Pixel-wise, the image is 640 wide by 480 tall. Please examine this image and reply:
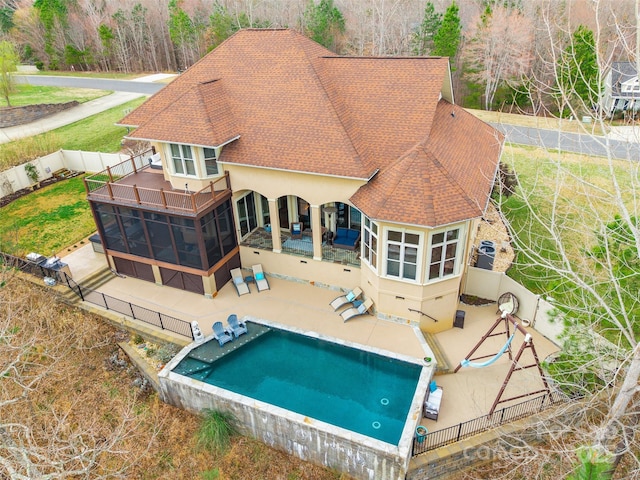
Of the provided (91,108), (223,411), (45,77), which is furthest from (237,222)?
(45,77)

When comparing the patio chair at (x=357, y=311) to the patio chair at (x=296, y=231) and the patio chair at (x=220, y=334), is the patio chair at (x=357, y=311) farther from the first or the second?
the patio chair at (x=296, y=231)

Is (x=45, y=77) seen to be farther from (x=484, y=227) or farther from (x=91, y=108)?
Answer: (x=484, y=227)

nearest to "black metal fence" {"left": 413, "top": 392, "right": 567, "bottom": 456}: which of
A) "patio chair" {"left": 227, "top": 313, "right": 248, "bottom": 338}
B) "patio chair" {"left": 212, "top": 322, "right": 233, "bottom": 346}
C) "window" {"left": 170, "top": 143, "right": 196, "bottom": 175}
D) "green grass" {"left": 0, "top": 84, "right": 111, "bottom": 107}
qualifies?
"patio chair" {"left": 227, "top": 313, "right": 248, "bottom": 338}

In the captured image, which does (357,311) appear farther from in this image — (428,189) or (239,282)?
(428,189)

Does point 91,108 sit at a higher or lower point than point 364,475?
higher

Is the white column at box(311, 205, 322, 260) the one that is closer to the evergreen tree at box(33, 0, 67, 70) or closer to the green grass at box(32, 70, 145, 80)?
the green grass at box(32, 70, 145, 80)

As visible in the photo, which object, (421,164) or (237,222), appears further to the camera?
(237,222)

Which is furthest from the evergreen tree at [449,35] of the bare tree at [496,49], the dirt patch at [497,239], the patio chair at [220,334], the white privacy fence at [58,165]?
the patio chair at [220,334]
